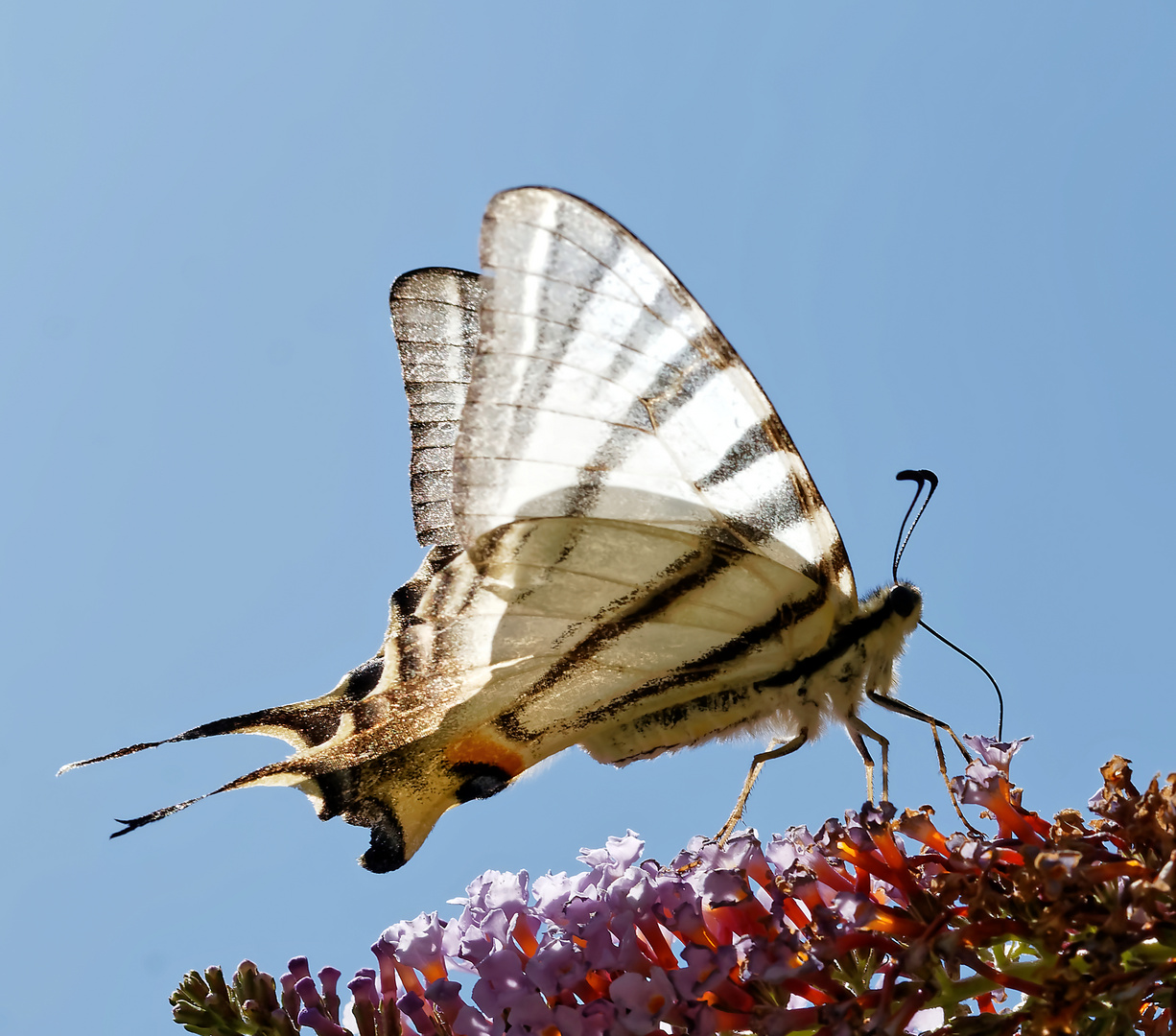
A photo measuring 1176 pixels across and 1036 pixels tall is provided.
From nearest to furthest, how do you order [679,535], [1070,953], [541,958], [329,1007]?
[1070,953] → [541,958] → [329,1007] → [679,535]

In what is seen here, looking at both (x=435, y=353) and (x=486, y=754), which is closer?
(x=486, y=754)

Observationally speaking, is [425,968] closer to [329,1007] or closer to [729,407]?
[329,1007]

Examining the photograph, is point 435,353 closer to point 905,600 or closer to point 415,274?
point 415,274

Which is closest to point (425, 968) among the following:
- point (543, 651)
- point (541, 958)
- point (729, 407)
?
point (541, 958)

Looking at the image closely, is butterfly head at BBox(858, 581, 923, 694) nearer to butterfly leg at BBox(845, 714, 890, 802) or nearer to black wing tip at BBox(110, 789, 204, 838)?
butterfly leg at BBox(845, 714, 890, 802)

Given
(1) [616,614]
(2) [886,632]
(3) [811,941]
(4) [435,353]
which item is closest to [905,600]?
(2) [886,632]

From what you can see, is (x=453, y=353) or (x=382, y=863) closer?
(x=382, y=863)
